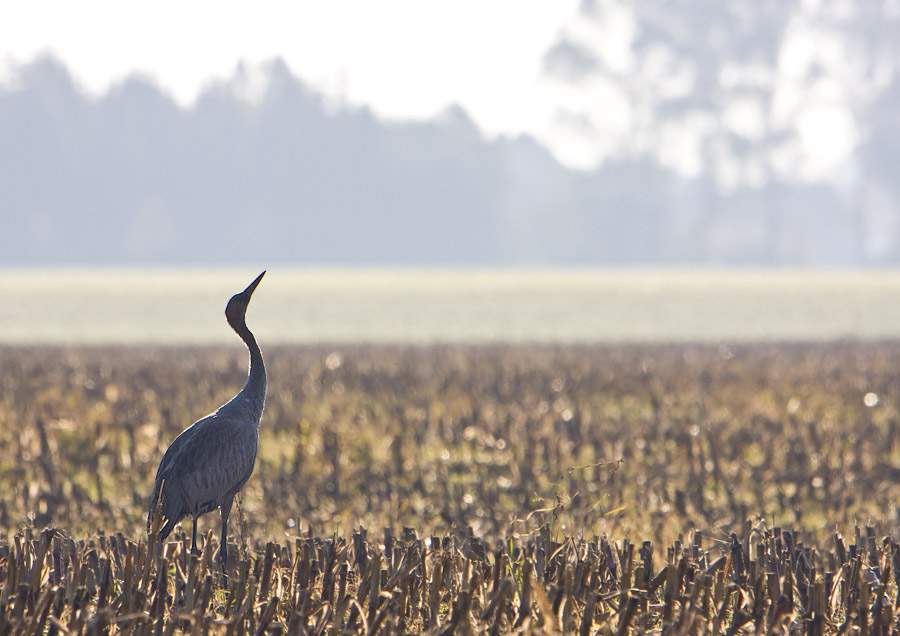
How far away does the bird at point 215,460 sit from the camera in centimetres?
698

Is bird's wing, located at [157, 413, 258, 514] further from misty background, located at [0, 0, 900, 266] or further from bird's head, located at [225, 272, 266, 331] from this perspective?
misty background, located at [0, 0, 900, 266]

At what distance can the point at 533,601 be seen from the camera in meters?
5.95

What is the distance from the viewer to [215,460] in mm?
7051

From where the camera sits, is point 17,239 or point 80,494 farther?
point 17,239

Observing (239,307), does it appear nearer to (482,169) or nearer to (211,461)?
(211,461)

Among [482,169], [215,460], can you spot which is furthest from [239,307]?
[482,169]

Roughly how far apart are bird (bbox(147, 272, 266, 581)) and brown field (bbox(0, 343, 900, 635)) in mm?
223

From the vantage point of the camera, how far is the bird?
6977 millimetres

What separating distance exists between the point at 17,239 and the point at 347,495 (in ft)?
357

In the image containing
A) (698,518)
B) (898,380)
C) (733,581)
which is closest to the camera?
(733,581)

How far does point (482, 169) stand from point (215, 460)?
11986 centimetres

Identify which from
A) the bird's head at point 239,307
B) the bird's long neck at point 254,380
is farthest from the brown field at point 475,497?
the bird's head at point 239,307

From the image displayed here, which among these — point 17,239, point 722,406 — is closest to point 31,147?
point 17,239

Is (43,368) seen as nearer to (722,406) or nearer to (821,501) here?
(722,406)
